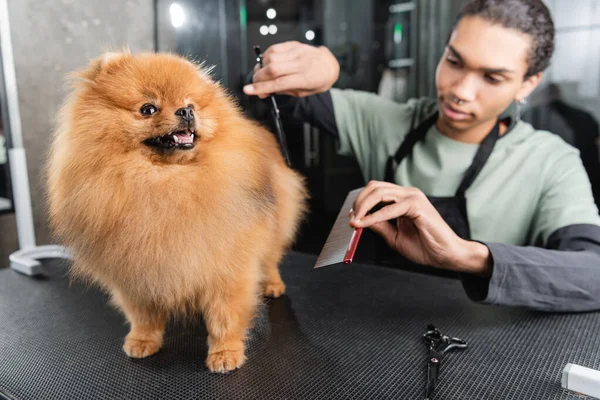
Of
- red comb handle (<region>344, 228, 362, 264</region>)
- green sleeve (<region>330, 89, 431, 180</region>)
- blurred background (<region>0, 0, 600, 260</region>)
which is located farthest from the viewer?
green sleeve (<region>330, 89, 431, 180</region>)

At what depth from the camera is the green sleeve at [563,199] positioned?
116 cm

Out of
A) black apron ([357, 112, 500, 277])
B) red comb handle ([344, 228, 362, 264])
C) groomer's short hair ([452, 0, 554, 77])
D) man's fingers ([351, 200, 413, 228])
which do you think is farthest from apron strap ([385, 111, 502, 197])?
red comb handle ([344, 228, 362, 264])

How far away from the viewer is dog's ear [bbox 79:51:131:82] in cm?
78

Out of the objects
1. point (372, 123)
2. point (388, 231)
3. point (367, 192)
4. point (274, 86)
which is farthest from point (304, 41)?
point (367, 192)

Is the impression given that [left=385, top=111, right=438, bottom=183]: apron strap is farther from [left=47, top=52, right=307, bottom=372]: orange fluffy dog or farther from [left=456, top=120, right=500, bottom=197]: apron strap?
[left=47, top=52, right=307, bottom=372]: orange fluffy dog

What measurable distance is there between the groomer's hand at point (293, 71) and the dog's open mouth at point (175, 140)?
0.24 m

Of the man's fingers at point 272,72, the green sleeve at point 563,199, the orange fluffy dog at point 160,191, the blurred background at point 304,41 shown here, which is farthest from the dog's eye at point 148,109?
the green sleeve at point 563,199

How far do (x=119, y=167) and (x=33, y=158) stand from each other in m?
1.00

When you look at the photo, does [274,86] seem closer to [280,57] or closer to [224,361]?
[280,57]

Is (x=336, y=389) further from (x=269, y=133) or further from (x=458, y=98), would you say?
(x=458, y=98)

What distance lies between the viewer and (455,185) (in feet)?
4.59

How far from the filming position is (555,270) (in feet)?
3.39

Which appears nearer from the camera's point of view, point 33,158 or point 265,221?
point 265,221

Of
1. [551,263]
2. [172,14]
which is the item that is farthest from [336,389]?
[172,14]
